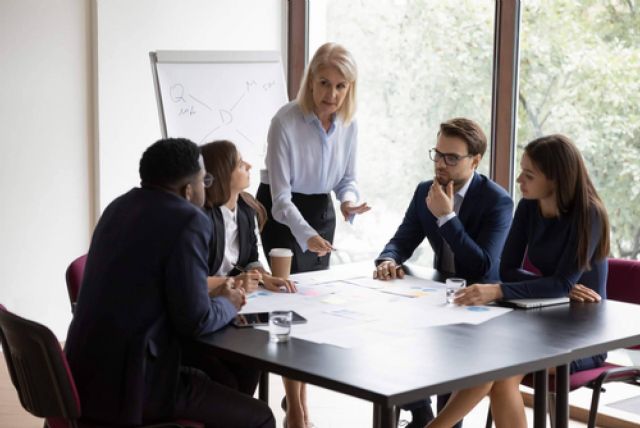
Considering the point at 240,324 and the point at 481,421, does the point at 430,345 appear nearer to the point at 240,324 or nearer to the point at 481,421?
the point at 240,324

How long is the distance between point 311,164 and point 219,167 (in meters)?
0.61

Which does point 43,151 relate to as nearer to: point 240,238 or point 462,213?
point 240,238

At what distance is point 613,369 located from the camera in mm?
2963

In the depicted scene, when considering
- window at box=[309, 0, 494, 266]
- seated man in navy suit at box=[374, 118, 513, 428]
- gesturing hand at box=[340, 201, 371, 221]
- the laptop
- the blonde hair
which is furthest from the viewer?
window at box=[309, 0, 494, 266]

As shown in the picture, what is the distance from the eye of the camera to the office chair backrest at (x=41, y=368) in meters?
2.27

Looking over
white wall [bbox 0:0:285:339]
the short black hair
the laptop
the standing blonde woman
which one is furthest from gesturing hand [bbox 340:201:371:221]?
white wall [bbox 0:0:285:339]

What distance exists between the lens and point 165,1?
5.34m

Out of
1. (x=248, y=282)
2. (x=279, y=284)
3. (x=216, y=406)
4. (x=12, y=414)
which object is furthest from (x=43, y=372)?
(x=12, y=414)

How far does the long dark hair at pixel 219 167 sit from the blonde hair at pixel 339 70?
537mm

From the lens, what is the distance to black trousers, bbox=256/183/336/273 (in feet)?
12.2

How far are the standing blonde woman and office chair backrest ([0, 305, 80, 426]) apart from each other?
1.31 meters

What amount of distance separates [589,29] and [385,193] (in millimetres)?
1612

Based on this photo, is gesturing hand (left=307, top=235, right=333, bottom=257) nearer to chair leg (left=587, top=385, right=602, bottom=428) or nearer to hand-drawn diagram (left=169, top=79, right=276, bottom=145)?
chair leg (left=587, top=385, right=602, bottom=428)

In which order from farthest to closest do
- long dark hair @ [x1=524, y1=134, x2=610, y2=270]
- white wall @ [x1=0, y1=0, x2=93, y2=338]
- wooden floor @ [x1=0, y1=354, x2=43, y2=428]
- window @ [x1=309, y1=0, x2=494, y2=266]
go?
white wall @ [x1=0, y1=0, x2=93, y2=338], window @ [x1=309, y1=0, x2=494, y2=266], wooden floor @ [x1=0, y1=354, x2=43, y2=428], long dark hair @ [x1=524, y1=134, x2=610, y2=270]
